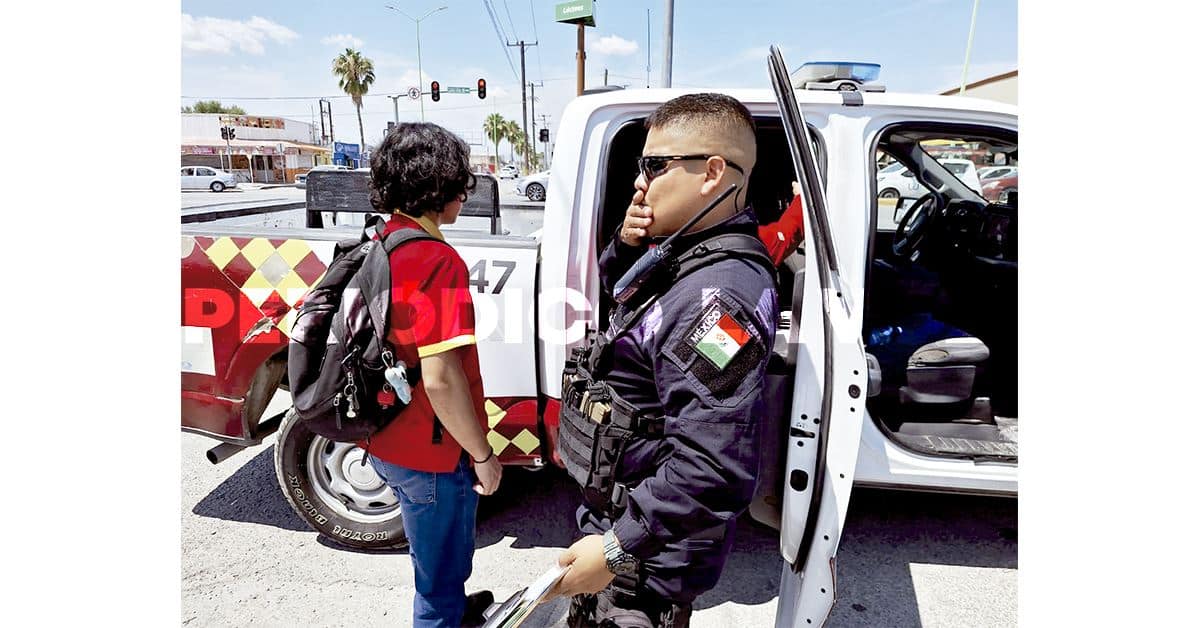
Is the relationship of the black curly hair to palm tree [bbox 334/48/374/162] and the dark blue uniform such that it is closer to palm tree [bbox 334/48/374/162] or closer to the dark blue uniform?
the dark blue uniform

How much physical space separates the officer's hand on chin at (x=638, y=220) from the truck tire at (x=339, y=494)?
165cm

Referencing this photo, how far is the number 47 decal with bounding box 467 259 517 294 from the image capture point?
2.17m

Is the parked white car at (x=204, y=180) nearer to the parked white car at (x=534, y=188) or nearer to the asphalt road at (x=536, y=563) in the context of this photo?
the parked white car at (x=534, y=188)

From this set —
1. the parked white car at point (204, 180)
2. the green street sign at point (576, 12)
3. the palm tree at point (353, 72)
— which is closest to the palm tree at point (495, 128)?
the palm tree at point (353, 72)

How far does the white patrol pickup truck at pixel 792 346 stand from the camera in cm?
152

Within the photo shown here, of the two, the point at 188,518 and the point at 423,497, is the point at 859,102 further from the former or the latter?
the point at 188,518

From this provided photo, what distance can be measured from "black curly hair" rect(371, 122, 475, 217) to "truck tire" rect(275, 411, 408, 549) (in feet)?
4.21

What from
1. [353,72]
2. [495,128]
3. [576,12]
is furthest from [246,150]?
[576,12]

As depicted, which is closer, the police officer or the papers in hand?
the police officer

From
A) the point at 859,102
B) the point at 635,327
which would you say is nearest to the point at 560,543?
the point at 635,327

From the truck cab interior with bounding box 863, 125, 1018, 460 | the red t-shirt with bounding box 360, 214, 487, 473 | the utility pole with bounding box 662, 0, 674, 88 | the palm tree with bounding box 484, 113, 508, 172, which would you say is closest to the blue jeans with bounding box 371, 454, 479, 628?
the red t-shirt with bounding box 360, 214, 487, 473

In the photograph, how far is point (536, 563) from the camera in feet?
8.33

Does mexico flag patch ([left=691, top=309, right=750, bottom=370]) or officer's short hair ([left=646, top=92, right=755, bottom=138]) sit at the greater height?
officer's short hair ([left=646, top=92, right=755, bottom=138])

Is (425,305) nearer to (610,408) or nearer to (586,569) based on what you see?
(610,408)
